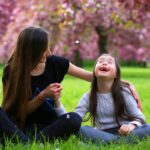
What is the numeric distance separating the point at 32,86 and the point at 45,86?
0.11 metres

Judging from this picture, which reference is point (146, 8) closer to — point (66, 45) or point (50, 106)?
point (50, 106)

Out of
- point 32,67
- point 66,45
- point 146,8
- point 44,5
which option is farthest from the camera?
point 66,45

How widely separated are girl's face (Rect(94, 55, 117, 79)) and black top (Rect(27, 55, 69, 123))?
0.36 meters

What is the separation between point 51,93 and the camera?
460cm

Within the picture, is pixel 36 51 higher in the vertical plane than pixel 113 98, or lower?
higher

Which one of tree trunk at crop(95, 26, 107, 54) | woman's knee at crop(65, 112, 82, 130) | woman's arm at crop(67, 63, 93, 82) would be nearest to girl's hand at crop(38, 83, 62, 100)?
woman's knee at crop(65, 112, 82, 130)

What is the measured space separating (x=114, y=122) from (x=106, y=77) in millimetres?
393

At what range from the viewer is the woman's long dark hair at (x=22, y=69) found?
4820mm

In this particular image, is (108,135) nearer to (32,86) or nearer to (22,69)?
(32,86)

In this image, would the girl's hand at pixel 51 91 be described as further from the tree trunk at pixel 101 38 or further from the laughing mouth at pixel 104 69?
the tree trunk at pixel 101 38

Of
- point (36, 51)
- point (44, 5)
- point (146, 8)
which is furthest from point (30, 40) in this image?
point (44, 5)

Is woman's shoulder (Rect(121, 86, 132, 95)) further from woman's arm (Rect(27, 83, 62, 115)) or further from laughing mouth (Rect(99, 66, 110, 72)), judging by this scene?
woman's arm (Rect(27, 83, 62, 115))

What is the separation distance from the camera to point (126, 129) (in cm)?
488

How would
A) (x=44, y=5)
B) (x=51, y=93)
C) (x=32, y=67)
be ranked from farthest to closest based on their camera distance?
(x=44, y=5) → (x=32, y=67) → (x=51, y=93)
